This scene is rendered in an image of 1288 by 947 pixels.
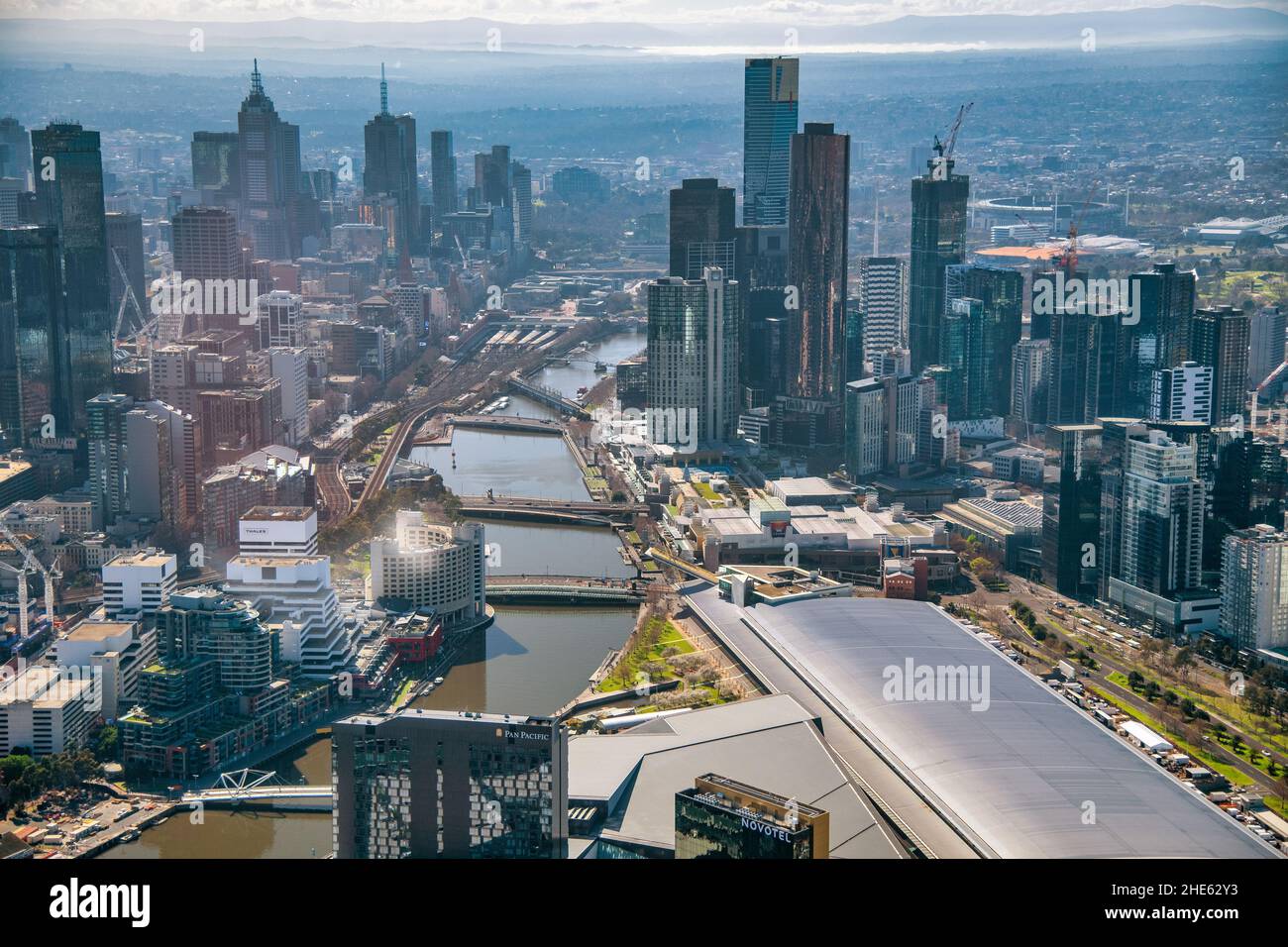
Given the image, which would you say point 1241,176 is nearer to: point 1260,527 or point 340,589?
point 1260,527

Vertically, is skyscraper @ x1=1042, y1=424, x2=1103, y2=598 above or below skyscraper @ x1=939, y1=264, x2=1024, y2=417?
below

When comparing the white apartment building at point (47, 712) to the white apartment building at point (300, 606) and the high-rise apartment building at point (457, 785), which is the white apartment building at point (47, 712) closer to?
the white apartment building at point (300, 606)

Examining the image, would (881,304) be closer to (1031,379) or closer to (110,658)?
(1031,379)

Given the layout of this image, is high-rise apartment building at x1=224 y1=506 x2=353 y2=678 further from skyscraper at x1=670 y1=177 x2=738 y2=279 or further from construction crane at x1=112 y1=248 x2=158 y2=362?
skyscraper at x1=670 y1=177 x2=738 y2=279

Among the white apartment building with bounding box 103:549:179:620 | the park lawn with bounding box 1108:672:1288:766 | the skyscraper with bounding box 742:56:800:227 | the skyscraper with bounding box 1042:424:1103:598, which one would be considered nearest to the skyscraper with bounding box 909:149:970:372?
the skyscraper with bounding box 742:56:800:227
